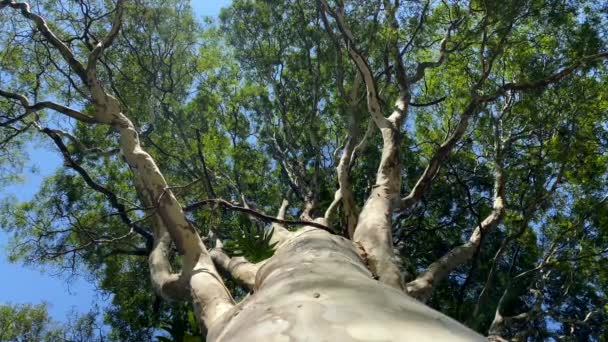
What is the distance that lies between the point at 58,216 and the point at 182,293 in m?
7.48

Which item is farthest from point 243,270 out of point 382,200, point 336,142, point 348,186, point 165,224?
point 336,142

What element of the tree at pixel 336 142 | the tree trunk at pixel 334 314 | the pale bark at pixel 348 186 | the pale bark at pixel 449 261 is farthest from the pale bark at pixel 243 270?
the tree trunk at pixel 334 314

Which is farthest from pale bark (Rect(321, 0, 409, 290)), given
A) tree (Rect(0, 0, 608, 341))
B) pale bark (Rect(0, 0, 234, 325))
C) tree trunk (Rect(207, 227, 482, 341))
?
tree trunk (Rect(207, 227, 482, 341))

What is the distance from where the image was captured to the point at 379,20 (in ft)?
39.2

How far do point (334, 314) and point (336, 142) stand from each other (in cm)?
1213

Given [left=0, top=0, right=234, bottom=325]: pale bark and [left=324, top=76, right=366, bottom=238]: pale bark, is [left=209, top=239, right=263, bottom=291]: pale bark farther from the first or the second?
[left=324, top=76, right=366, bottom=238]: pale bark

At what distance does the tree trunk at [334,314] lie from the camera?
78.0 inches

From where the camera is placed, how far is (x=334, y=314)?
2.15 meters

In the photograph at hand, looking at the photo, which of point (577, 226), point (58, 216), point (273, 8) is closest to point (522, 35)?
point (577, 226)

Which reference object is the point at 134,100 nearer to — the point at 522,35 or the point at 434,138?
the point at 434,138

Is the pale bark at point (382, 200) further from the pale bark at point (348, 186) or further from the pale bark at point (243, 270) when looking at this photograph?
the pale bark at point (243, 270)

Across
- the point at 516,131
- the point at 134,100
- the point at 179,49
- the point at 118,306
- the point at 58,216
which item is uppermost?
the point at 179,49

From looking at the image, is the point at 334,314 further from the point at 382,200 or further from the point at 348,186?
the point at 348,186

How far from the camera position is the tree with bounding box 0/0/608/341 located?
742 cm
